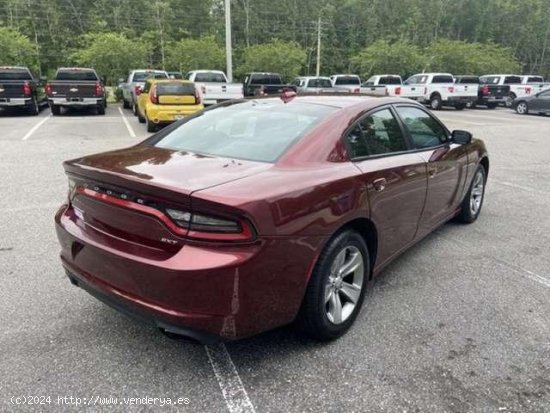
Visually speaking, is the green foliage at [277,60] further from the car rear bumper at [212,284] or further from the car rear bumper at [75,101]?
the car rear bumper at [212,284]

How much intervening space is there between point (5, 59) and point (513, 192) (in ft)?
100.0

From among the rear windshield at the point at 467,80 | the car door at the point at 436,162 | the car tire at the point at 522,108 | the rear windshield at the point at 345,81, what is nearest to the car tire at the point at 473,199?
the car door at the point at 436,162

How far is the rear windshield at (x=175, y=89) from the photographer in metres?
13.0

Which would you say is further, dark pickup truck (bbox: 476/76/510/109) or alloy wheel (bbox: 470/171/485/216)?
dark pickup truck (bbox: 476/76/510/109)

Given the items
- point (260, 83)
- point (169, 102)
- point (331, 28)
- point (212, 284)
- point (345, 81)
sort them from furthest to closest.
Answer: point (331, 28), point (345, 81), point (260, 83), point (169, 102), point (212, 284)

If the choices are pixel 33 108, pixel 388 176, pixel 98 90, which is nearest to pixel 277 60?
pixel 98 90

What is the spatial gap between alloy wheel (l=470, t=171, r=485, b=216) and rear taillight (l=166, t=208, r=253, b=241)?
3756mm

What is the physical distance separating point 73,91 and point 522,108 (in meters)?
20.5

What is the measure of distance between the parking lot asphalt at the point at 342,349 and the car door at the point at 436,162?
43cm

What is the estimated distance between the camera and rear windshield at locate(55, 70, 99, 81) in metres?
18.1

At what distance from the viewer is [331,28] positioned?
5519 cm

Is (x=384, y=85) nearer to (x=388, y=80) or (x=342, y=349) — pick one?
(x=388, y=80)

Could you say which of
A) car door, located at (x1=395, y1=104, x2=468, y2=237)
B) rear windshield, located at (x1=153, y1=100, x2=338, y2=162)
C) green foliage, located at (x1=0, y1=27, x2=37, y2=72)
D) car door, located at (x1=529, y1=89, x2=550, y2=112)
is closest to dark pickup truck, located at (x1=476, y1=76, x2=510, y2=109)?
car door, located at (x1=529, y1=89, x2=550, y2=112)

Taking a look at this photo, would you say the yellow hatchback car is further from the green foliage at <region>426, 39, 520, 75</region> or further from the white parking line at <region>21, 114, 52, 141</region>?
the green foliage at <region>426, 39, 520, 75</region>
